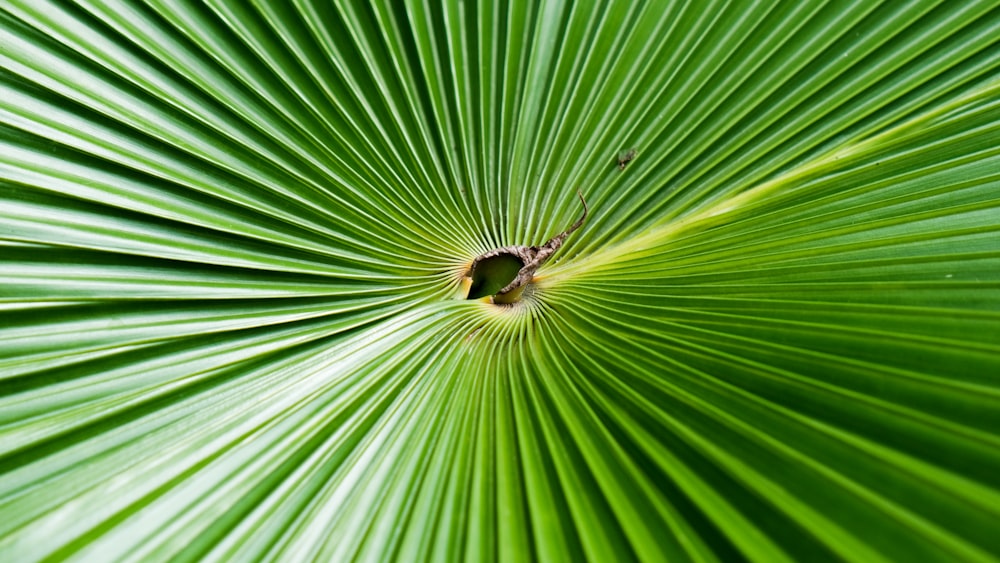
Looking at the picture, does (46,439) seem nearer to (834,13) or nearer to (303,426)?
(303,426)

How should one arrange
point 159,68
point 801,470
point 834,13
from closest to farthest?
point 801,470 < point 159,68 < point 834,13

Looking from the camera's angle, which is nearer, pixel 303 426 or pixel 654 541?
pixel 654 541

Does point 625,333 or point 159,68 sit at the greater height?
point 159,68

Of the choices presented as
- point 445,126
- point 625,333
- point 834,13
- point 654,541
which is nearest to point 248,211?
point 445,126

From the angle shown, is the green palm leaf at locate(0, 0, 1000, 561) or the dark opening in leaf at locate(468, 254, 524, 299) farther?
the dark opening in leaf at locate(468, 254, 524, 299)

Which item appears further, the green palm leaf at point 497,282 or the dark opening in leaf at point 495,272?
the dark opening in leaf at point 495,272

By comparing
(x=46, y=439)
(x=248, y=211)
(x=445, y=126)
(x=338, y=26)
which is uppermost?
(x=338, y=26)

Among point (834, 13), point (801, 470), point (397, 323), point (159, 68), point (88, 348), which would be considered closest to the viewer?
point (801, 470)
